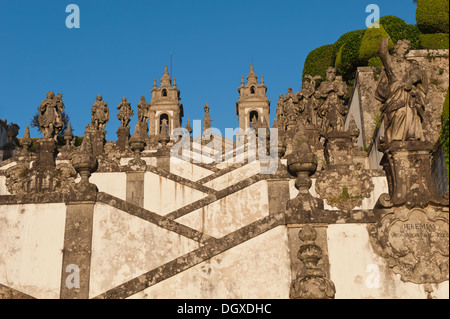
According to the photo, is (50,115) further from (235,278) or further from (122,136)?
(235,278)

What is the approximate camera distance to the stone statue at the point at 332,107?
1562 cm

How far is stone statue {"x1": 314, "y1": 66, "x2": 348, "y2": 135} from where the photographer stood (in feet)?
51.2

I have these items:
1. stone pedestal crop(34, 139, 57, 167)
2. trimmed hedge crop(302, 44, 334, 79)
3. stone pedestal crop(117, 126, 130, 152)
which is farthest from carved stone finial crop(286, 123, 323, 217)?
trimmed hedge crop(302, 44, 334, 79)

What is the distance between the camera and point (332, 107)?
15.8 meters

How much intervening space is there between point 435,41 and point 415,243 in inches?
709

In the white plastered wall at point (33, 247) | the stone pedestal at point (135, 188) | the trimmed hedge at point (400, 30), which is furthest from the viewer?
the trimmed hedge at point (400, 30)

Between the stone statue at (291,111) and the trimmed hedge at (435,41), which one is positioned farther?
the trimmed hedge at (435,41)

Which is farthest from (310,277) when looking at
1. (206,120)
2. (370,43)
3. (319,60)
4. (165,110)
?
(165,110)

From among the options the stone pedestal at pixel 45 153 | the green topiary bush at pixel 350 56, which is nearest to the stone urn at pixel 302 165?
the stone pedestal at pixel 45 153

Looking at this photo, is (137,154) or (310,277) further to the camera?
→ (137,154)

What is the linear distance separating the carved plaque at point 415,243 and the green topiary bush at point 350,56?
759 inches

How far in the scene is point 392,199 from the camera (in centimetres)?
878

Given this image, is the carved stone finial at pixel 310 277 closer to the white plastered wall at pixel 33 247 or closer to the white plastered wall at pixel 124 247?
the white plastered wall at pixel 124 247

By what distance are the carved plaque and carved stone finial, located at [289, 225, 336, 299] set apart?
1123 millimetres
